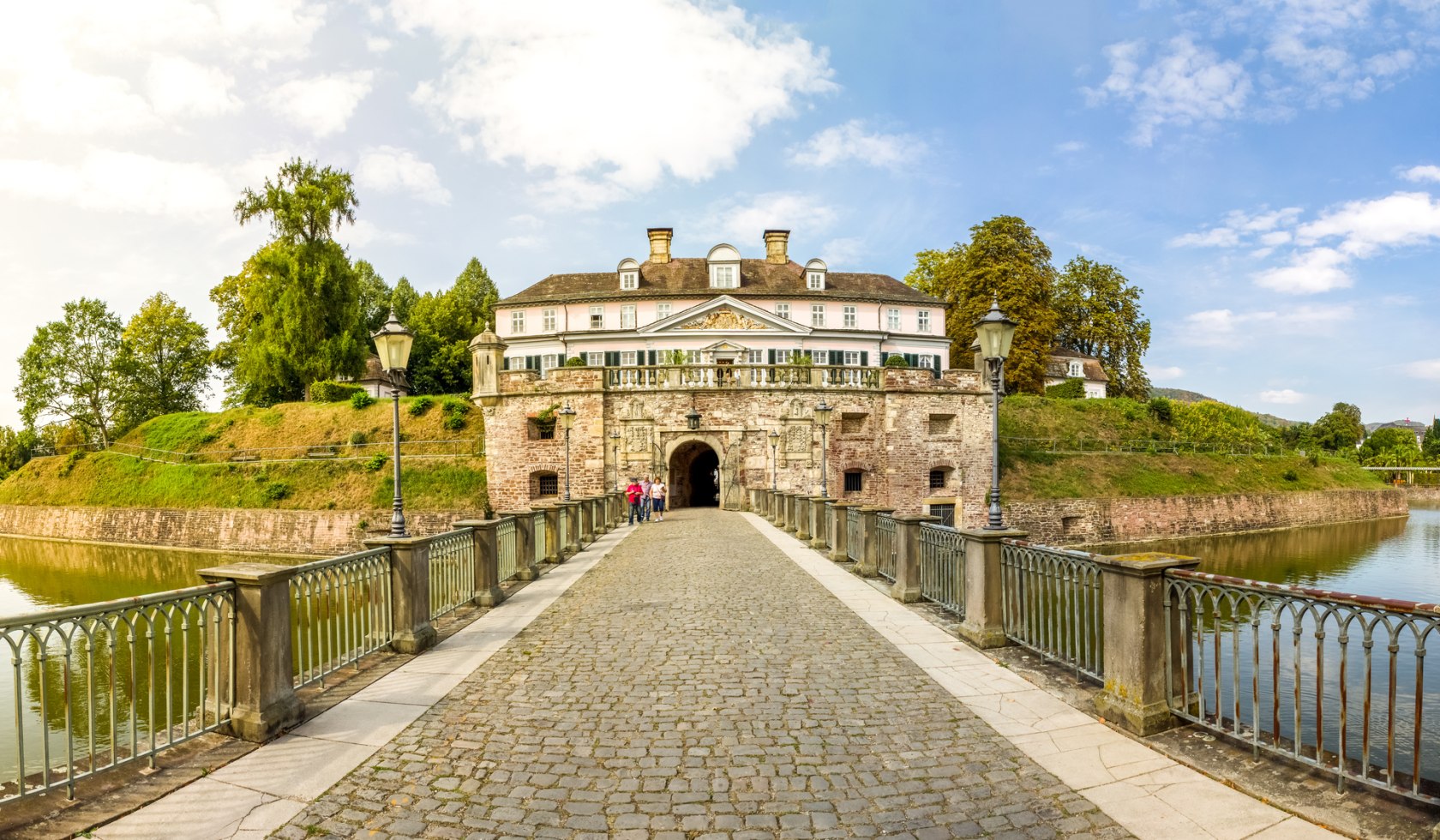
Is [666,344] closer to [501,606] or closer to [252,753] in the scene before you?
[501,606]

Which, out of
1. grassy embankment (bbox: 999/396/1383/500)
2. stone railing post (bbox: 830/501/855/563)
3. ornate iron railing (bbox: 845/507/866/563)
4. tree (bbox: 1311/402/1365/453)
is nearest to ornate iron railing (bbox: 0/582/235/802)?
ornate iron railing (bbox: 845/507/866/563)

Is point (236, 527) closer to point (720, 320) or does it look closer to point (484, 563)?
point (720, 320)

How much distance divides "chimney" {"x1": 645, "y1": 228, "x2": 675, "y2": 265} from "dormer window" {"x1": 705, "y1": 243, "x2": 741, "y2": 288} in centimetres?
476

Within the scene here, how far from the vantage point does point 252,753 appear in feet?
Result: 16.9

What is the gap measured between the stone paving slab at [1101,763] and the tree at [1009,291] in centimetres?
4247

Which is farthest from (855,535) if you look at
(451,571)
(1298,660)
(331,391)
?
(331,391)

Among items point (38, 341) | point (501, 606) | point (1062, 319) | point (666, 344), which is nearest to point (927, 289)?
point (1062, 319)

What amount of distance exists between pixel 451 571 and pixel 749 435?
2215cm

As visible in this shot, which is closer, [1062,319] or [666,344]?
[666,344]

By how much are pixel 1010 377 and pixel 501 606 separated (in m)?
43.1

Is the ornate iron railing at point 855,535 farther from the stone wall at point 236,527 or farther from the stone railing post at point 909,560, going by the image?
the stone wall at point 236,527

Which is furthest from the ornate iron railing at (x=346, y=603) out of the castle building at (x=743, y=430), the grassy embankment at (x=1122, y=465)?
the grassy embankment at (x=1122, y=465)

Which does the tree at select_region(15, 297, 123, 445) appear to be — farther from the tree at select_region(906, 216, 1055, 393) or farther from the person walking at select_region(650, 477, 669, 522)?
the tree at select_region(906, 216, 1055, 393)

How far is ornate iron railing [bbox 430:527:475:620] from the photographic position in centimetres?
938
